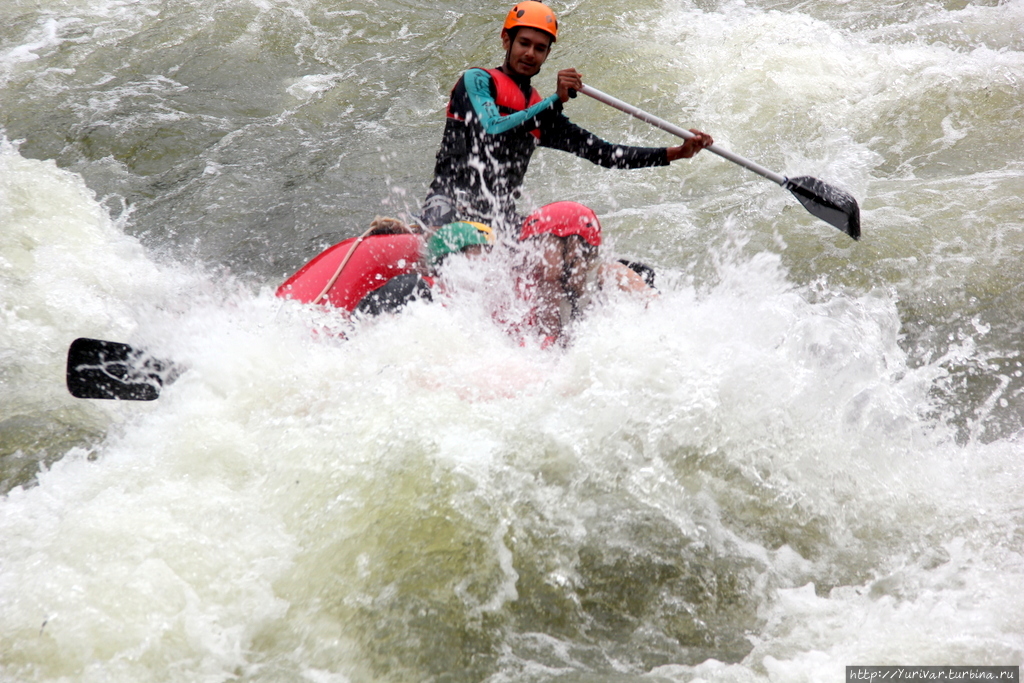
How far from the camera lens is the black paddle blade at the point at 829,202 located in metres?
4.21

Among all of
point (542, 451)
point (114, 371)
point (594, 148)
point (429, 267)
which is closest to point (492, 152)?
point (594, 148)

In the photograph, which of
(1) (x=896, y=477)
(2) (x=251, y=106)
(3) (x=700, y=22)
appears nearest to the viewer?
(1) (x=896, y=477)

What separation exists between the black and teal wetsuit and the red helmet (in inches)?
20.1

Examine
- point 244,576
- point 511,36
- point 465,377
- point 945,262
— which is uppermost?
point 511,36

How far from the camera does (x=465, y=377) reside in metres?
3.36

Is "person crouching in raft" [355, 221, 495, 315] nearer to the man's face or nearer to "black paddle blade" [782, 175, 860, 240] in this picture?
the man's face

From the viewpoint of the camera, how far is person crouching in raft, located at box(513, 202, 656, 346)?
371 cm

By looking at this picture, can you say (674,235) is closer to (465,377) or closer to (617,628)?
(465,377)

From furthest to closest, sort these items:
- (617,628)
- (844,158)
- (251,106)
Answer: (251,106) → (844,158) → (617,628)

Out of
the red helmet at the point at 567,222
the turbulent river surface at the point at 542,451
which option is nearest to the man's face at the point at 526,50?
the red helmet at the point at 567,222

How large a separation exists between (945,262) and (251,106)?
5584 mm

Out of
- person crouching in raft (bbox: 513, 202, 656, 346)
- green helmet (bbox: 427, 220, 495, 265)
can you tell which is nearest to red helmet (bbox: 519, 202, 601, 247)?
person crouching in raft (bbox: 513, 202, 656, 346)

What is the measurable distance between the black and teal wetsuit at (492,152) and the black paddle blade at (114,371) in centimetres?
150

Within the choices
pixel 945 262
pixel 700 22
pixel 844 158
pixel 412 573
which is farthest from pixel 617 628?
pixel 700 22
